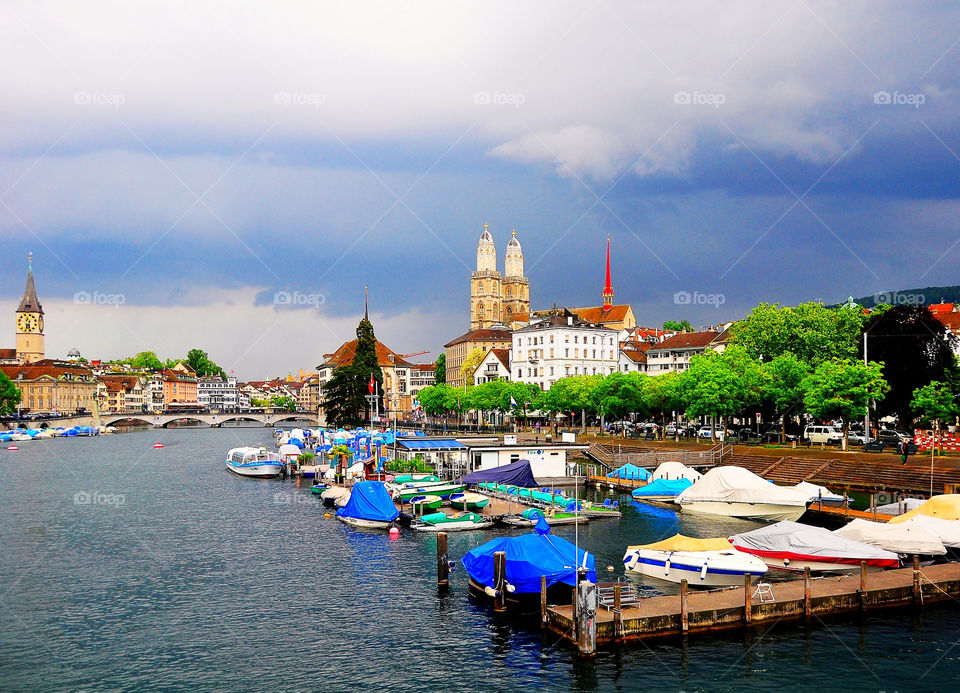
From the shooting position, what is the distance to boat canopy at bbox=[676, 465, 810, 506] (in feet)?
186

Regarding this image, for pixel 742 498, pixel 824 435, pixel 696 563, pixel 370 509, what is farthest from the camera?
pixel 824 435

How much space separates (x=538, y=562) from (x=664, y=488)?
35.0 m

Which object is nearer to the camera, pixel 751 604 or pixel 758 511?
pixel 751 604

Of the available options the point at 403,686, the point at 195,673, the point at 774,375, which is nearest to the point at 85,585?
the point at 195,673

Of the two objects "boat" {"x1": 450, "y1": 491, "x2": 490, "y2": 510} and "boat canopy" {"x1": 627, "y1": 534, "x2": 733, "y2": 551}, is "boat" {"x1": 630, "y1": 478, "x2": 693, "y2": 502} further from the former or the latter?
"boat canopy" {"x1": 627, "y1": 534, "x2": 733, "y2": 551}

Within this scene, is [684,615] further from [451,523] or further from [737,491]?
[737,491]

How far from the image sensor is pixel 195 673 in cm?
2781

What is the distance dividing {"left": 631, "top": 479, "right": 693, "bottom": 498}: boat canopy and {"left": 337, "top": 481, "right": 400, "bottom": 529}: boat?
74.6ft

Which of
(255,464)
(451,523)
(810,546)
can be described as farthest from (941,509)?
(255,464)

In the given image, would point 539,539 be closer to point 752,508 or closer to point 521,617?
point 521,617

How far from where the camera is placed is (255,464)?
90500mm

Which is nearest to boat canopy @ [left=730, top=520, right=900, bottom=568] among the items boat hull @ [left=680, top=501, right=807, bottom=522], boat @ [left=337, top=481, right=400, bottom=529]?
boat hull @ [left=680, top=501, right=807, bottom=522]

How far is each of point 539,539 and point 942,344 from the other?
74.8 m

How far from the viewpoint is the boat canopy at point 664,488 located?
214 ft
